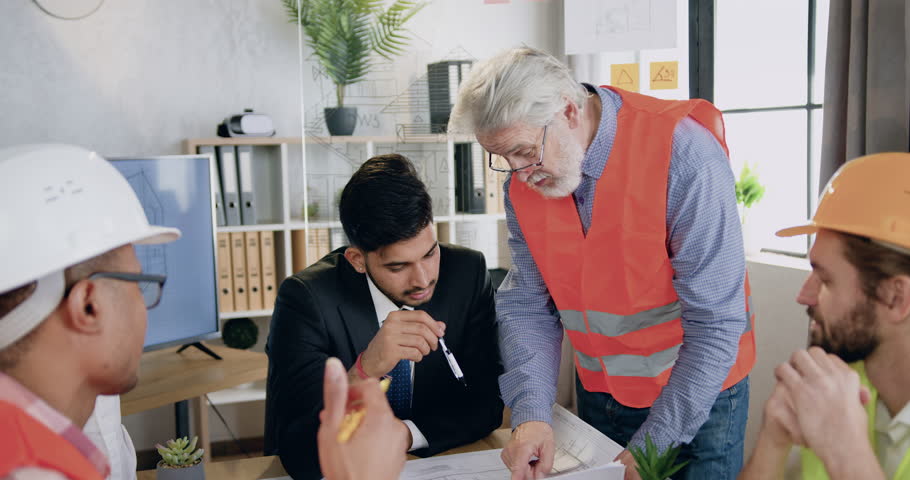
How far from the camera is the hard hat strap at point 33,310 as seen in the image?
0.90 m

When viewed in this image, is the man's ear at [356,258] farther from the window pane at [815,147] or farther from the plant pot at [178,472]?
the window pane at [815,147]

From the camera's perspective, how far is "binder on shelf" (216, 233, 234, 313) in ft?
11.8

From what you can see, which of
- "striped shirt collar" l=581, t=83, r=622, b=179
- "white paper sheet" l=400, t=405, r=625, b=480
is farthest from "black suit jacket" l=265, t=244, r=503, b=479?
"striped shirt collar" l=581, t=83, r=622, b=179

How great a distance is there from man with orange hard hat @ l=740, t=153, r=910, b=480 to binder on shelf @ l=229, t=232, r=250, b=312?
274 cm

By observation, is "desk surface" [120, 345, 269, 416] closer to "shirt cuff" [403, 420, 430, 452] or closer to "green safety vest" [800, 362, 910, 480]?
"shirt cuff" [403, 420, 430, 452]

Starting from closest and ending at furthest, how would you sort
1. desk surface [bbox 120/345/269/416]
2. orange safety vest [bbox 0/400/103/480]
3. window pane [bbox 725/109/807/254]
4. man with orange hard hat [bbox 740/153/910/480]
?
orange safety vest [bbox 0/400/103/480], man with orange hard hat [bbox 740/153/910/480], desk surface [bbox 120/345/269/416], window pane [bbox 725/109/807/254]

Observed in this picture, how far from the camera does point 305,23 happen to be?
3.55 metres

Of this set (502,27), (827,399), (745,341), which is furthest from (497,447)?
(502,27)

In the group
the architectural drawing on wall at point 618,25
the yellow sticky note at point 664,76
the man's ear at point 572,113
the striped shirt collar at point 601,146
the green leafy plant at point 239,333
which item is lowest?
the green leafy plant at point 239,333

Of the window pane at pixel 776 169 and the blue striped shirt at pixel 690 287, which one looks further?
the window pane at pixel 776 169

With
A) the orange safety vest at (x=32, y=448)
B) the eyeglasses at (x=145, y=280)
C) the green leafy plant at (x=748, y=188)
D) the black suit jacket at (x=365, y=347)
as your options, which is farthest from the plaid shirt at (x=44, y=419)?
the green leafy plant at (x=748, y=188)

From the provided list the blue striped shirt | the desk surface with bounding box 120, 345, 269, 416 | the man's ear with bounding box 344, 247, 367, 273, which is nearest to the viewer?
the blue striped shirt

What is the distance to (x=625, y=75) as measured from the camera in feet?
11.3

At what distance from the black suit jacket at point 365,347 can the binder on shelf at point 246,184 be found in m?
1.61
